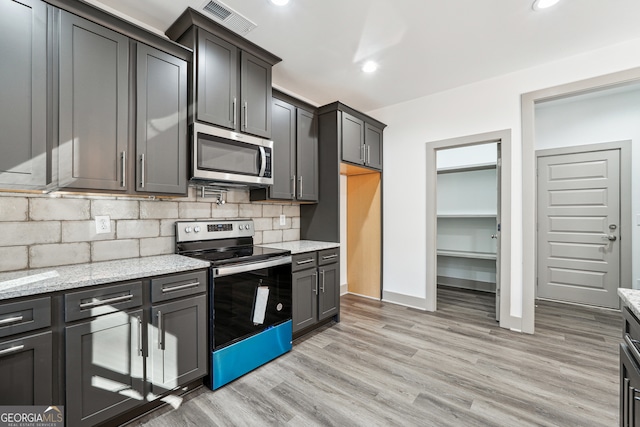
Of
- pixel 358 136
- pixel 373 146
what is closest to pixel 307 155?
pixel 358 136

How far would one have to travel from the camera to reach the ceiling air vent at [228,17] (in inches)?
78.7

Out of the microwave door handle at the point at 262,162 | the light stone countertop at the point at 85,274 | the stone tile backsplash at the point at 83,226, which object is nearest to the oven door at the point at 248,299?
the light stone countertop at the point at 85,274

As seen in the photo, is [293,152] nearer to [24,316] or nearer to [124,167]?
[124,167]

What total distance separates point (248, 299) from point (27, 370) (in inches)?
47.2

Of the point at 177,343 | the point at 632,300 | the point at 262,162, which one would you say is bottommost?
the point at 177,343

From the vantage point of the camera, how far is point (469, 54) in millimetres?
2691

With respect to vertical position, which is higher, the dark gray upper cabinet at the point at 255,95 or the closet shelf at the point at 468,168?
the dark gray upper cabinet at the point at 255,95

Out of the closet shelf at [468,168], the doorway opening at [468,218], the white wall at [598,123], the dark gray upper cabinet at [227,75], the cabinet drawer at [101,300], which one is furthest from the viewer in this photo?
the doorway opening at [468,218]

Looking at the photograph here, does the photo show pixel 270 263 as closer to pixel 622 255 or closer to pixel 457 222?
pixel 457 222

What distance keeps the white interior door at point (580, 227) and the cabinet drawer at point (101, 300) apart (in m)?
4.97

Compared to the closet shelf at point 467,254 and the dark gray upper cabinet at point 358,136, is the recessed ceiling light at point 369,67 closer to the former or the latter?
the dark gray upper cabinet at point 358,136

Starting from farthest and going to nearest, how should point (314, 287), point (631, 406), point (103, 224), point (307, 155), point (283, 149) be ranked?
1. point (307, 155)
2. point (283, 149)
3. point (314, 287)
4. point (103, 224)
5. point (631, 406)

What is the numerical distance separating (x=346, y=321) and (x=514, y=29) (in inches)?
127

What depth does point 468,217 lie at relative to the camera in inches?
176
